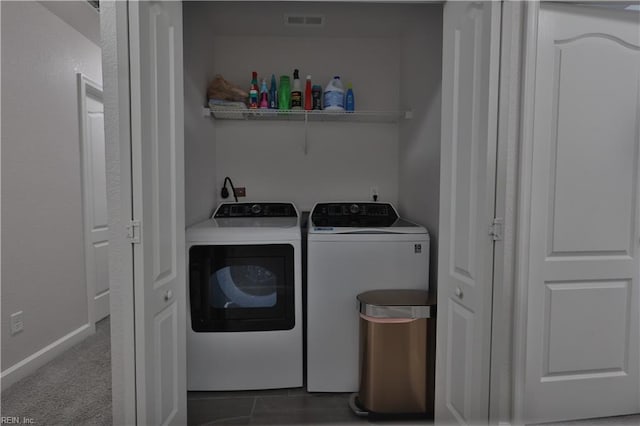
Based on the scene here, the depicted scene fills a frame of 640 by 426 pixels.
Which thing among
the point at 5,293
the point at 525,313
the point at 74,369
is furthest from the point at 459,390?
the point at 5,293

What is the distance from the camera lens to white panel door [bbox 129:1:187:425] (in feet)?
→ 3.78

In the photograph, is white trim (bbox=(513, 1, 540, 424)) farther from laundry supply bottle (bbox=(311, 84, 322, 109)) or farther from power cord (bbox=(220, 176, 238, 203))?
power cord (bbox=(220, 176, 238, 203))

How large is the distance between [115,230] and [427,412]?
1.63 metres

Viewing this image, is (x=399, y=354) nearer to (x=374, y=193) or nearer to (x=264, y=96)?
(x=374, y=193)

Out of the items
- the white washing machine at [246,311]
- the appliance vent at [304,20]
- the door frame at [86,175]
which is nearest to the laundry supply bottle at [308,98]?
the appliance vent at [304,20]

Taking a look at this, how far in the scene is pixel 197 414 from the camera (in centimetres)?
172

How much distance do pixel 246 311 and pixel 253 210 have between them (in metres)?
0.84

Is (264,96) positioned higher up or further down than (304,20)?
further down

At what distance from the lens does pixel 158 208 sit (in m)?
1.26

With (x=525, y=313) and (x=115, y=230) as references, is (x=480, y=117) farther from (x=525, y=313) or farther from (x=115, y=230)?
(x=115, y=230)

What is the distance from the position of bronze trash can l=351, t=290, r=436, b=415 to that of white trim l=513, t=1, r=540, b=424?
41cm


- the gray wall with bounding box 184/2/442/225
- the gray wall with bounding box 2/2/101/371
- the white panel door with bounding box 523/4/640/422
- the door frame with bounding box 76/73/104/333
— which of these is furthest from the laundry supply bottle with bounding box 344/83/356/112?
the gray wall with bounding box 2/2/101/371

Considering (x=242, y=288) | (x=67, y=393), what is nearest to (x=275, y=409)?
(x=242, y=288)

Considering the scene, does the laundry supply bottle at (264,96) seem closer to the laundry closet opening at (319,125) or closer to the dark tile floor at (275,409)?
the laundry closet opening at (319,125)
